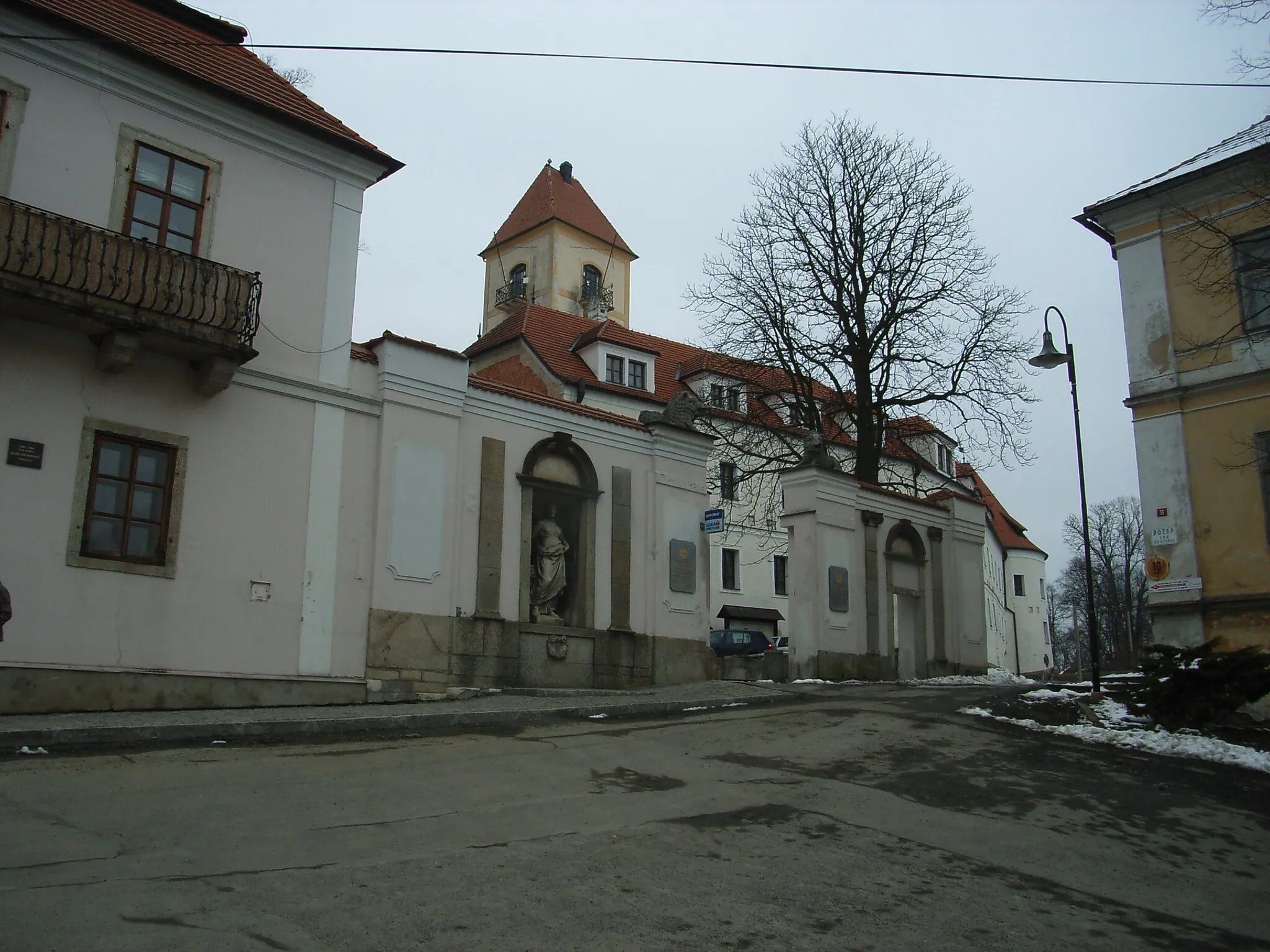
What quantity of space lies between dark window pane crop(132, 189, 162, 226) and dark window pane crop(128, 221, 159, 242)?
0.19 ft

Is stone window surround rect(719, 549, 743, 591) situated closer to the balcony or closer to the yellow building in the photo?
the yellow building

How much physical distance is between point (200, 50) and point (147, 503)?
677 cm

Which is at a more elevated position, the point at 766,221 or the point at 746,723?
the point at 766,221

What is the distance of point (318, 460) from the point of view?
1526 cm

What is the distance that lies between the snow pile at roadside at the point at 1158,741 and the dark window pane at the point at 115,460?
11.8 meters

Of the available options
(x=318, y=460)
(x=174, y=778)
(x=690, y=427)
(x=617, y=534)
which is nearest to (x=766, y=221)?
(x=690, y=427)

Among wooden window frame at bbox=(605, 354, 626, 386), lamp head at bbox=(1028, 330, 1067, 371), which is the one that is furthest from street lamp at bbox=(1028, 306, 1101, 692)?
wooden window frame at bbox=(605, 354, 626, 386)

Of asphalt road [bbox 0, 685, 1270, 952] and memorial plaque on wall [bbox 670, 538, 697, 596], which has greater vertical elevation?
memorial plaque on wall [bbox 670, 538, 697, 596]

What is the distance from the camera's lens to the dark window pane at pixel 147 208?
14.1 meters

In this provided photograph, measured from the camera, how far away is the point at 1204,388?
17266 mm

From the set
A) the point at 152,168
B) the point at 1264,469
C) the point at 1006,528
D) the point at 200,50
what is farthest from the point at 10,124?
the point at 1006,528

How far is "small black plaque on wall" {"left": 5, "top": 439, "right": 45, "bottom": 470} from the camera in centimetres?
1254

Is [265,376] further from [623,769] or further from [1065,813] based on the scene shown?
[1065,813]

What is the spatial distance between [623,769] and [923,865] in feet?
11.5
